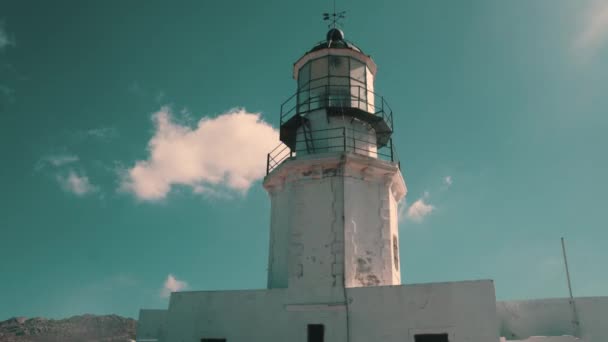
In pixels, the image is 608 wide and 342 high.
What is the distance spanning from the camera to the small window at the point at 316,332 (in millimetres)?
13516

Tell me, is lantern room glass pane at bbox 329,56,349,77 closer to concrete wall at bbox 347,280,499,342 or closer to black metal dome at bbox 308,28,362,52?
black metal dome at bbox 308,28,362,52

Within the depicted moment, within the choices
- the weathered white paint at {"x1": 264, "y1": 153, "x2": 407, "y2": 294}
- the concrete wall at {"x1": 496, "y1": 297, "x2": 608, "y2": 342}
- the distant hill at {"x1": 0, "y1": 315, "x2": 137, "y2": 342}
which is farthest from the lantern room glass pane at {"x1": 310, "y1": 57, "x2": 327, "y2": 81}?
the distant hill at {"x1": 0, "y1": 315, "x2": 137, "y2": 342}

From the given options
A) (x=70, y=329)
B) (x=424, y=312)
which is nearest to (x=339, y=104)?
(x=424, y=312)

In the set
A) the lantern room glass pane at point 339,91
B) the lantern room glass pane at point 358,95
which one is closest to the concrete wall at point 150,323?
the lantern room glass pane at point 339,91

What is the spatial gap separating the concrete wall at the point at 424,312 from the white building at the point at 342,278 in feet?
0.09

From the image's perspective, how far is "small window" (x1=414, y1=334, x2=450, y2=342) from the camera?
12453 mm

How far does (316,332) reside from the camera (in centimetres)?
1359

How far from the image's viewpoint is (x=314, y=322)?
44.8ft

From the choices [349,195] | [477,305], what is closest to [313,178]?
[349,195]

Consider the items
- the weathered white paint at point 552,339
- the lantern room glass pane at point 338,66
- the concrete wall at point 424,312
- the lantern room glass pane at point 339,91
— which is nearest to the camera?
the concrete wall at point 424,312

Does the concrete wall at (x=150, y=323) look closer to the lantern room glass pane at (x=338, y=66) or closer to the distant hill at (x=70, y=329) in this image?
the lantern room glass pane at (x=338, y=66)

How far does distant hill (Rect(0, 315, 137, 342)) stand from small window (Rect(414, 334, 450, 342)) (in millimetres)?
25398

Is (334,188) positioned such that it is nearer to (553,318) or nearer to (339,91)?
(339,91)

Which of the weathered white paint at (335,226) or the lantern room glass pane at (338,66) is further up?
the lantern room glass pane at (338,66)
